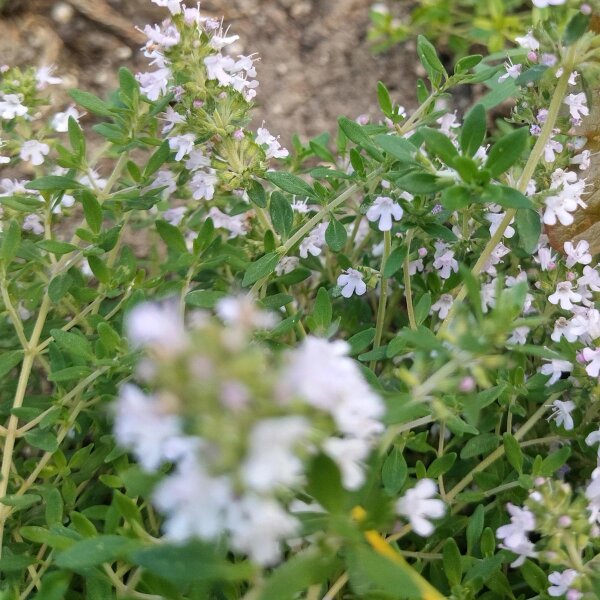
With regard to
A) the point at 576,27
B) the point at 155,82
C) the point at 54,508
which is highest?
the point at 576,27

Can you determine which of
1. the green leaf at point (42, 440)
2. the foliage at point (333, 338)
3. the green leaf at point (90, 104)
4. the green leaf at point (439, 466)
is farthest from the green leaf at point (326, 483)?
the green leaf at point (90, 104)

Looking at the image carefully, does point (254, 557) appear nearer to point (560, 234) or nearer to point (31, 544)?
point (31, 544)

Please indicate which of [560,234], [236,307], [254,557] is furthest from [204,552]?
[560,234]

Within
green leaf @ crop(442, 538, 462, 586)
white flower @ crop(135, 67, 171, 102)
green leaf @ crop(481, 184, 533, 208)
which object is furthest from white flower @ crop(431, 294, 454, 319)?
white flower @ crop(135, 67, 171, 102)

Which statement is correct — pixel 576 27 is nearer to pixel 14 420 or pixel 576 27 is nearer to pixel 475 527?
pixel 475 527

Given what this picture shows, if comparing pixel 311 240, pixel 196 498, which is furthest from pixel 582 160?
pixel 196 498
